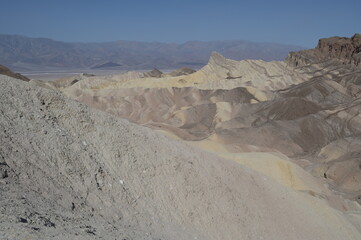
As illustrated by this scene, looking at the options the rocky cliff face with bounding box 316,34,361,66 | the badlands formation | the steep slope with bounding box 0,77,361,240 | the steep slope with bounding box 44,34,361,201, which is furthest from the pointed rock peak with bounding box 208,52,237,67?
the steep slope with bounding box 0,77,361,240

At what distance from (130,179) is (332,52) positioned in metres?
71.7

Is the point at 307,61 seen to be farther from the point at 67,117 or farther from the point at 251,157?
the point at 67,117

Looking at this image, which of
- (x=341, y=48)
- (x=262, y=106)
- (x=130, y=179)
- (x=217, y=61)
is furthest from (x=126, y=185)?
(x=341, y=48)

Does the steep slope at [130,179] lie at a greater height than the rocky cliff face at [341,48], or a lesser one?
lesser

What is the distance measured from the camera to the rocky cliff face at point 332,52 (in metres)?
69.6

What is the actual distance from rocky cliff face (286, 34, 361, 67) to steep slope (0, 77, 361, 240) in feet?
202

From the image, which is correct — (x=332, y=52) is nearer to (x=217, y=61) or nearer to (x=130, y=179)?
(x=217, y=61)

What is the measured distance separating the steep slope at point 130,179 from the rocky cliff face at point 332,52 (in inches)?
2425

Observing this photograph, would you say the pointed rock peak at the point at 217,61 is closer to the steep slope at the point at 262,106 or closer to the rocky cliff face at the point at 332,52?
the steep slope at the point at 262,106

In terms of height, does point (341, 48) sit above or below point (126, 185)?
above

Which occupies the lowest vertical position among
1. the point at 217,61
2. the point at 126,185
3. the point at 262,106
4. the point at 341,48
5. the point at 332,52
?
the point at 262,106

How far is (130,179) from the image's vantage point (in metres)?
9.14

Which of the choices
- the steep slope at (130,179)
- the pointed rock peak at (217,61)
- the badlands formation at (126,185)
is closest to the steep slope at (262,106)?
the pointed rock peak at (217,61)

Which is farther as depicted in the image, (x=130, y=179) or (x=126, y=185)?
(x=130, y=179)
